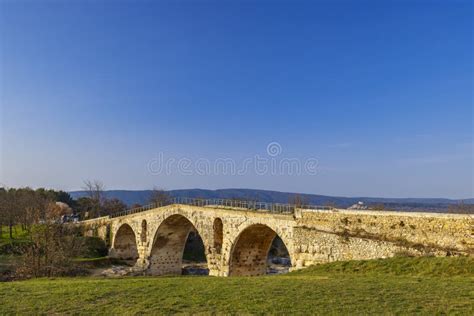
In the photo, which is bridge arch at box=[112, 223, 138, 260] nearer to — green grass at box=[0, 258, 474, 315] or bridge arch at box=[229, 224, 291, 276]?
bridge arch at box=[229, 224, 291, 276]

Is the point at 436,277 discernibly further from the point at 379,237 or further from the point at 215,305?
the point at 215,305

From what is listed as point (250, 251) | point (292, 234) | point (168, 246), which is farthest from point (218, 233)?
point (168, 246)

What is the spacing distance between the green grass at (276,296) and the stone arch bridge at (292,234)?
6.30 ft

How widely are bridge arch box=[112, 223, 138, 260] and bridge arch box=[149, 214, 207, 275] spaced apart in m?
8.10

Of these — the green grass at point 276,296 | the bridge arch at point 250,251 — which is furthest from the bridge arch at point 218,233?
the green grass at point 276,296

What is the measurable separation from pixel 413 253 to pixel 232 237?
1361 cm

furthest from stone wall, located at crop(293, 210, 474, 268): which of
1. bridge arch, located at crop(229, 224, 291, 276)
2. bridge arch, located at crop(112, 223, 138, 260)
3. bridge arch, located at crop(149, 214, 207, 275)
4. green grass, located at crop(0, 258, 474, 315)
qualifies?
bridge arch, located at crop(112, 223, 138, 260)

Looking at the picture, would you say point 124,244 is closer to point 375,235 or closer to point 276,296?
point 375,235

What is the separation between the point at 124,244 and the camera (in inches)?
1994

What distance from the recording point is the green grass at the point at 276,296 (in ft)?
27.0

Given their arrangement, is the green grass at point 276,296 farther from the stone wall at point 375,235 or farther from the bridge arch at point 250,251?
the bridge arch at point 250,251

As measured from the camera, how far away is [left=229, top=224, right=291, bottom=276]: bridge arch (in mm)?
26062

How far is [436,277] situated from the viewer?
11.7m

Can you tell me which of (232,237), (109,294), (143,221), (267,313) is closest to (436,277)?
(267,313)
